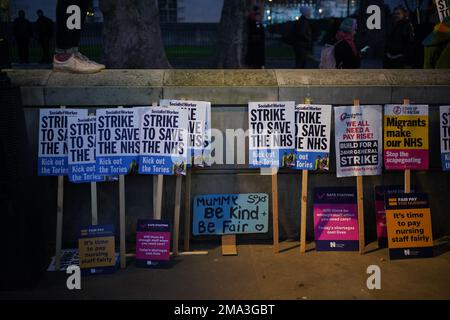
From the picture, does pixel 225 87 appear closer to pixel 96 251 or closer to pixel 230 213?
pixel 230 213

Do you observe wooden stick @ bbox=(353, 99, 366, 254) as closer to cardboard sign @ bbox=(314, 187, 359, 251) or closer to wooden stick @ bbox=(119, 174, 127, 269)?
cardboard sign @ bbox=(314, 187, 359, 251)

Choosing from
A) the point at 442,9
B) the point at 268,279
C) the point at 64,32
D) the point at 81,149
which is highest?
the point at 442,9

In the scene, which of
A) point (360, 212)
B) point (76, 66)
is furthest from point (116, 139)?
point (360, 212)

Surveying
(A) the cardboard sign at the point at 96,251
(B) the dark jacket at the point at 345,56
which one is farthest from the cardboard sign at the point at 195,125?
(B) the dark jacket at the point at 345,56

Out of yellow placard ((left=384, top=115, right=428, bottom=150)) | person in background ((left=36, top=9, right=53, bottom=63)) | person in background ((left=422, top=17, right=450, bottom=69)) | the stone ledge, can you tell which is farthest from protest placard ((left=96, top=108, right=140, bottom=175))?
person in background ((left=36, top=9, right=53, bottom=63))

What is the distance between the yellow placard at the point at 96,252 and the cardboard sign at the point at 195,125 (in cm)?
116

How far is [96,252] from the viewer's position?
5.25 metres

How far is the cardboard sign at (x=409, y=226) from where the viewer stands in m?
5.48

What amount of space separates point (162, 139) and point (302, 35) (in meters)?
10.5

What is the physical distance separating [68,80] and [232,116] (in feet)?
5.72

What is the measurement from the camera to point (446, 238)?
6059 millimetres

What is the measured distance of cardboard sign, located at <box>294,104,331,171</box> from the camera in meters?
5.61
